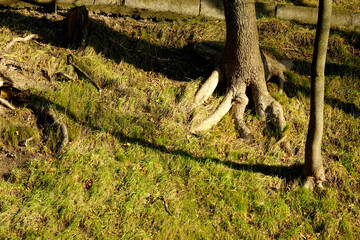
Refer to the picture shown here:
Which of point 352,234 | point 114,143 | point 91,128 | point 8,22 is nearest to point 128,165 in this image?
point 114,143

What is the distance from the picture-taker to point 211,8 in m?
9.12

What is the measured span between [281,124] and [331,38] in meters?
2.70

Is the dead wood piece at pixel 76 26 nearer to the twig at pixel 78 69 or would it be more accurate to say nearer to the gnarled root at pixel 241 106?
the twig at pixel 78 69

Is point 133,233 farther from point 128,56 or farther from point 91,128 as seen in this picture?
point 128,56

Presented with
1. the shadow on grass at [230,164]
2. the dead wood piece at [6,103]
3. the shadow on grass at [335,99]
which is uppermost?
the shadow on grass at [335,99]

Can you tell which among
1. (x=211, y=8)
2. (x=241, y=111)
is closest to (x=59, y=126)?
(x=241, y=111)

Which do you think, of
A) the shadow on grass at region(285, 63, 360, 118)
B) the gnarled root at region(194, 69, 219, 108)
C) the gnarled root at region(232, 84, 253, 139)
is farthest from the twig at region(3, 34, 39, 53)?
the shadow on grass at region(285, 63, 360, 118)

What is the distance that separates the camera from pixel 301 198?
6.11 meters

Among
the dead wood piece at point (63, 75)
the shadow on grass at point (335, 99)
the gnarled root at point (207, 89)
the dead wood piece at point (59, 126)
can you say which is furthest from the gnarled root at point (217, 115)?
the dead wood piece at point (63, 75)

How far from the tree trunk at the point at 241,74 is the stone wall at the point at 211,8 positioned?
2093mm

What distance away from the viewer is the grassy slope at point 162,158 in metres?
5.40

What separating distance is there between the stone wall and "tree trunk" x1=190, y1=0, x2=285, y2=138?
6.87ft

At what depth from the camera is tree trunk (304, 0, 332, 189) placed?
5566mm

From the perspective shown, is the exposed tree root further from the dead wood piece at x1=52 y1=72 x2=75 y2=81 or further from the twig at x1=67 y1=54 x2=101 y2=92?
the dead wood piece at x1=52 y1=72 x2=75 y2=81
